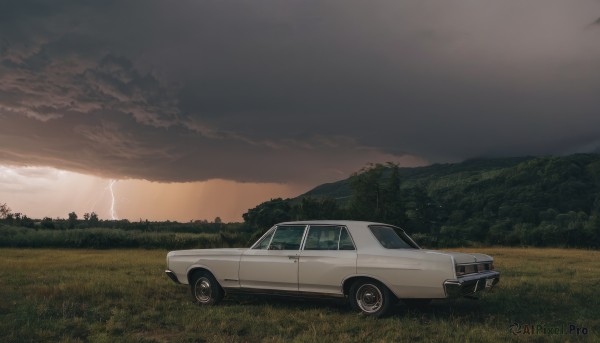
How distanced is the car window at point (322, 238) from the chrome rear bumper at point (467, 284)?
7.04 ft

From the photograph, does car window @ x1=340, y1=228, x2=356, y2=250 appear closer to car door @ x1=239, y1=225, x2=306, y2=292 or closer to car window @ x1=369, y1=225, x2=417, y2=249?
car window @ x1=369, y1=225, x2=417, y2=249

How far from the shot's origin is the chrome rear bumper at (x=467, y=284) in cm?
859

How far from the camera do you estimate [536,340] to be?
7855 mm

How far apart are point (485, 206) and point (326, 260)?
114338mm

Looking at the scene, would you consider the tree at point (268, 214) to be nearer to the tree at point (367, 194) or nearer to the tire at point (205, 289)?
the tree at point (367, 194)

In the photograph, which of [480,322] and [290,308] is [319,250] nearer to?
[290,308]

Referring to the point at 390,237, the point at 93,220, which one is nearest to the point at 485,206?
the point at 93,220

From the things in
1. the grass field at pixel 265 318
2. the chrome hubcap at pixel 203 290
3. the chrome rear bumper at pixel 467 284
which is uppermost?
the chrome rear bumper at pixel 467 284

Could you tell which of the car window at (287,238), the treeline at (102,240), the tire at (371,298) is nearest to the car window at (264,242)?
the car window at (287,238)

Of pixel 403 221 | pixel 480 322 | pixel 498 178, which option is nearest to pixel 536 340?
pixel 480 322

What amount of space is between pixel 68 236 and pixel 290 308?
44.0 metres

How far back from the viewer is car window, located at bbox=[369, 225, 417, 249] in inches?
385

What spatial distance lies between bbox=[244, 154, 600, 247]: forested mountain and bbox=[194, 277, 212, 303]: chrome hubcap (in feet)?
150

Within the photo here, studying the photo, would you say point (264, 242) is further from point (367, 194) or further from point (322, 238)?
point (367, 194)
